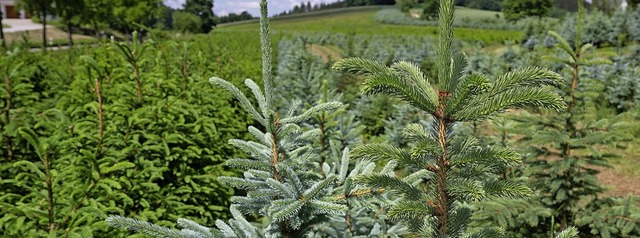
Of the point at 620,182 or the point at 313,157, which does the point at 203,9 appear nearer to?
the point at 620,182

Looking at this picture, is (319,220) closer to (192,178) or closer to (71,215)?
(71,215)

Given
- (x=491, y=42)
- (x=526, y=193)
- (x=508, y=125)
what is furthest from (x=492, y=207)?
(x=491, y=42)

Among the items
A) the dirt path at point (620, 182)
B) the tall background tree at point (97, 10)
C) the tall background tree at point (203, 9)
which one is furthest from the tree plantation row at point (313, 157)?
the tall background tree at point (203, 9)

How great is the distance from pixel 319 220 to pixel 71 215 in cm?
160

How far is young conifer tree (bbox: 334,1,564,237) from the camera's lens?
1149 mm

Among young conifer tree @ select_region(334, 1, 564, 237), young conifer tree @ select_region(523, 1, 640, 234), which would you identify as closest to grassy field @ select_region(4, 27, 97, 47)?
young conifer tree @ select_region(523, 1, 640, 234)

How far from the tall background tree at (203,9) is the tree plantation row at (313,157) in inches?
2374

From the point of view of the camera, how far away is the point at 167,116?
13.0 ft

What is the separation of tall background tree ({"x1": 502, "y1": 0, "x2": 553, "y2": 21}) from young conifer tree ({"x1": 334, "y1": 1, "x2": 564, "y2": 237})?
5170 cm

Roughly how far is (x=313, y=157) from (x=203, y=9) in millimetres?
66902

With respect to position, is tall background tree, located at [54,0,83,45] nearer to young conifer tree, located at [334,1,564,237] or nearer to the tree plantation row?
the tree plantation row

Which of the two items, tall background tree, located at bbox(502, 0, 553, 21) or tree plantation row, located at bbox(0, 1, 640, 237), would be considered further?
tall background tree, located at bbox(502, 0, 553, 21)

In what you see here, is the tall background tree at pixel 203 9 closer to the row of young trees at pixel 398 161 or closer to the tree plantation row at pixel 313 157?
the tree plantation row at pixel 313 157

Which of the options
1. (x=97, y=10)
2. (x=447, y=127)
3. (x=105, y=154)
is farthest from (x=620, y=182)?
(x=97, y=10)
